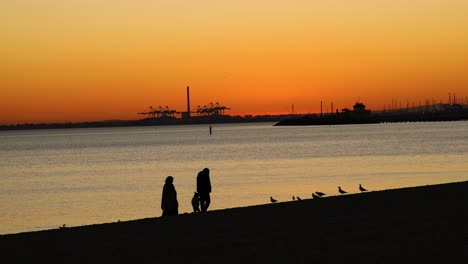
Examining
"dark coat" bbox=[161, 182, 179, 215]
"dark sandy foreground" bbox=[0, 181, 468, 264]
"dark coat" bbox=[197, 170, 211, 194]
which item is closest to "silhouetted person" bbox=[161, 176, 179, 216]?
"dark coat" bbox=[161, 182, 179, 215]

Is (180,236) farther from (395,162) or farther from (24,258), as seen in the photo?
(395,162)

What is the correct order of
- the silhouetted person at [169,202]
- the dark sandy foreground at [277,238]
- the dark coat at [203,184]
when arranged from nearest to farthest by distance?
1. the dark sandy foreground at [277,238]
2. the silhouetted person at [169,202]
3. the dark coat at [203,184]

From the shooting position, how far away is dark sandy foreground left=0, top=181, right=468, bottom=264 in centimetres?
1256

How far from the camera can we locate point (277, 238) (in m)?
14.5

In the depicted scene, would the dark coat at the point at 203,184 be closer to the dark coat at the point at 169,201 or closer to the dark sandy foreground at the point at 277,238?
the dark coat at the point at 169,201

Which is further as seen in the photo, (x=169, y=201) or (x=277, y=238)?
(x=169, y=201)

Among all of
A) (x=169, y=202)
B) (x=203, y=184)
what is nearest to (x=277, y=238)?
(x=169, y=202)

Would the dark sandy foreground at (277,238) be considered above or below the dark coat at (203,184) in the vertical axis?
below

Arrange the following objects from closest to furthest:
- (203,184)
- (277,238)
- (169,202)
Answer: (277,238)
(169,202)
(203,184)

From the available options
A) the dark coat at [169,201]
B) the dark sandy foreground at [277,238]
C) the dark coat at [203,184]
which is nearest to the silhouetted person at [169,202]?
the dark coat at [169,201]

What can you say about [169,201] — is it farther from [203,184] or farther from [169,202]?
[203,184]

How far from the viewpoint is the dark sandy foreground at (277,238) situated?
12.6m

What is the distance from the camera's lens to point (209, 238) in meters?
15.0

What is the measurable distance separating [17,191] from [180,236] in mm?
45707
